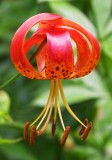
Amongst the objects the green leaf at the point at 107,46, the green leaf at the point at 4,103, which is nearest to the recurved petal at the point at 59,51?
the green leaf at the point at 4,103

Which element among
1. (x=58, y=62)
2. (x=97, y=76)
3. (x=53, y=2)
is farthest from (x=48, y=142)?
(x=58, y=62)

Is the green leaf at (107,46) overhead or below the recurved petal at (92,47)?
overhead

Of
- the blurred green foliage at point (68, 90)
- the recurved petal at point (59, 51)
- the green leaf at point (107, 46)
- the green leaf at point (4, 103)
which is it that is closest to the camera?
the recurved petal at point (59, 51)

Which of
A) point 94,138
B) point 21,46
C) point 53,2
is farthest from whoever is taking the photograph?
point 94,138

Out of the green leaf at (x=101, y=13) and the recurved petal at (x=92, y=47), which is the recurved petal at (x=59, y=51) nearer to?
the recurved petal at (x=92, y=47)

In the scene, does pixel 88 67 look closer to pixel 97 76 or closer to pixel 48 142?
pixel 97 76

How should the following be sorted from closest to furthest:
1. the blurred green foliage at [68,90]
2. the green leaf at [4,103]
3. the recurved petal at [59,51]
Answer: the recurved petal at [59,51] → the green leaf at [4,103] → the blurred green foliage at [68,90]

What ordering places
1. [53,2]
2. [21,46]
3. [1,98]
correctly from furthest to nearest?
[53,2] → [1,98] → [21,46]

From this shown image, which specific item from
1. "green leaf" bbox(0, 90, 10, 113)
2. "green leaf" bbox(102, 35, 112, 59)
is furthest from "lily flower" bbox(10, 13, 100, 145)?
"green leaf" bbox(102, 35, 112, 59)
